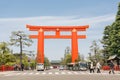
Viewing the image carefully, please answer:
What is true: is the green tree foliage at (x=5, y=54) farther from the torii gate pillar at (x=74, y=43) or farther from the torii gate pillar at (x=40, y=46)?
the torii gate pillar at (x=74, y=43)

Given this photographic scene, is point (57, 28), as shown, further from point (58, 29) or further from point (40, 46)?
point (40, 46)

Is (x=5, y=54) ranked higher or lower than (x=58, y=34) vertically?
lower

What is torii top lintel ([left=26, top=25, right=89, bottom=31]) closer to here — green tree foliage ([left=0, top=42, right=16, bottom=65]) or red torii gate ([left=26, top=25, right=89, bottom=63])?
red torii gate ([left=26, top=25, right=89, bottom=63])

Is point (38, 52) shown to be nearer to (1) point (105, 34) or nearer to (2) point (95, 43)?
(2) point (95, 43)

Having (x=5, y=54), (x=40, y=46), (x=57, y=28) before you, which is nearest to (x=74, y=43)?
(x=57, y=28)

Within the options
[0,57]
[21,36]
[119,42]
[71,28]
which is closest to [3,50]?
[0,57]

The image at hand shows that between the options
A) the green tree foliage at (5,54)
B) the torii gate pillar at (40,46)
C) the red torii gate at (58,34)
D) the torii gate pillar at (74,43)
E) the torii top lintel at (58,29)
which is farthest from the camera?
the torii gate pillar at (40,46)

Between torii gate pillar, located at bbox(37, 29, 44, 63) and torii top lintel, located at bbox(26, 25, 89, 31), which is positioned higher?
torii top lintel, located at bbox(26, 25, 89, 31)

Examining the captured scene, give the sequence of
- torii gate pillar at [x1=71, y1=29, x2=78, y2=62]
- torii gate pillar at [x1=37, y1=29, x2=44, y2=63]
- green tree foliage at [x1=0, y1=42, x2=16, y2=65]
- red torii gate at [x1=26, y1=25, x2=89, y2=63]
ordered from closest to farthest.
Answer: green tree foliage at [x1=0, y1=42, x2=16, y2=65] < red torii gate at [x1=26, y1=25, x2=89, y2=63] < torii gate pillar at [x1=71, y1=29, x2=78, y2=62] < torii gate pillar at [x1=37, y1=29, x2=44, y2=63]

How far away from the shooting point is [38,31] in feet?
306

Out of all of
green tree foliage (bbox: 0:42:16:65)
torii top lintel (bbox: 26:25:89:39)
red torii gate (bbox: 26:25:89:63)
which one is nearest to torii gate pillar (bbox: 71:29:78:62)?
red torii gate (bbox: 26:25:89:63)

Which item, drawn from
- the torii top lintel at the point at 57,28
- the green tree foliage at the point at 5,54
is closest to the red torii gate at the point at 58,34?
the torii top lintel at the point at 57,28

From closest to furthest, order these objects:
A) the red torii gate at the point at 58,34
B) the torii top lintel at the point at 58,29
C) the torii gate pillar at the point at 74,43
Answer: the torii top lintel at the point at 58,29 → the red torii gate at the point at 58,34 → the torii gate pillar at the point at 74,43

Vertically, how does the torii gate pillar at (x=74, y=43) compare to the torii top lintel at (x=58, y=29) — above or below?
below
